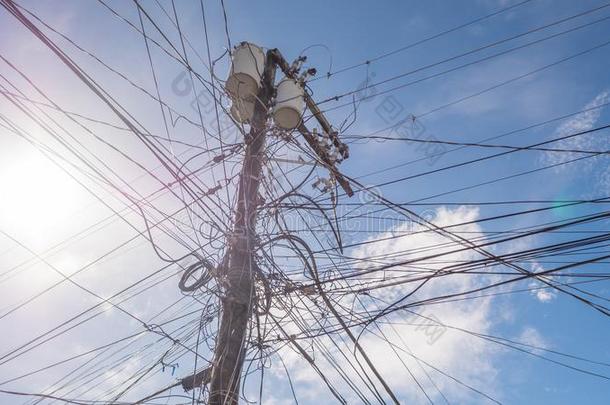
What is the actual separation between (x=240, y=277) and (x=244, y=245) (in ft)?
1.33

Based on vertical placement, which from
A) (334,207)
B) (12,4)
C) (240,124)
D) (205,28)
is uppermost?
(240,124)

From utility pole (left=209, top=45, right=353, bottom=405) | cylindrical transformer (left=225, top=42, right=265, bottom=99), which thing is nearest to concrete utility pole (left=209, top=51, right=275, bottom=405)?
utility pole (left=209, top=45, right=353, bottom=405)

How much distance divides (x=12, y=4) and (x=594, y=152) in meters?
5.22

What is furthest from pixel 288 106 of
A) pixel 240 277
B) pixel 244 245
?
pixel 240 277

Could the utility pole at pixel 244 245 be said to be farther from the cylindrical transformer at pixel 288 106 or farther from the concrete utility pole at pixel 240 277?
the cylindrical transformer at pixel 288 106

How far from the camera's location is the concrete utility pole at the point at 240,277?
3558 millimetres

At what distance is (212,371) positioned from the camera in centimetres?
358

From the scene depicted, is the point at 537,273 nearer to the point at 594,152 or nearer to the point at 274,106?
the point at 594,152

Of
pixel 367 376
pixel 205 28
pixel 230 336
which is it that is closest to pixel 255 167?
pixel 205 28

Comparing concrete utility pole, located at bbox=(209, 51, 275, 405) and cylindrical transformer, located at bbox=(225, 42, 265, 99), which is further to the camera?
cylindrical transformer, located at bbox=(225, 42, 265, 99)

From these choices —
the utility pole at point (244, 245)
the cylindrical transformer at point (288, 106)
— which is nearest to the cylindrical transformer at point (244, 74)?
the utility pole at point (244, 245)

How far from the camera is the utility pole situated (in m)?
3.60

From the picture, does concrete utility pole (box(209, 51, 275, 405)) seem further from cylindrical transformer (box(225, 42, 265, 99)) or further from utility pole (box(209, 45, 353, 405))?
cylindrical transformer (box(225, 42, 265, 99))

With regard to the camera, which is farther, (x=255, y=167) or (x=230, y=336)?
(x=255, y=167)
